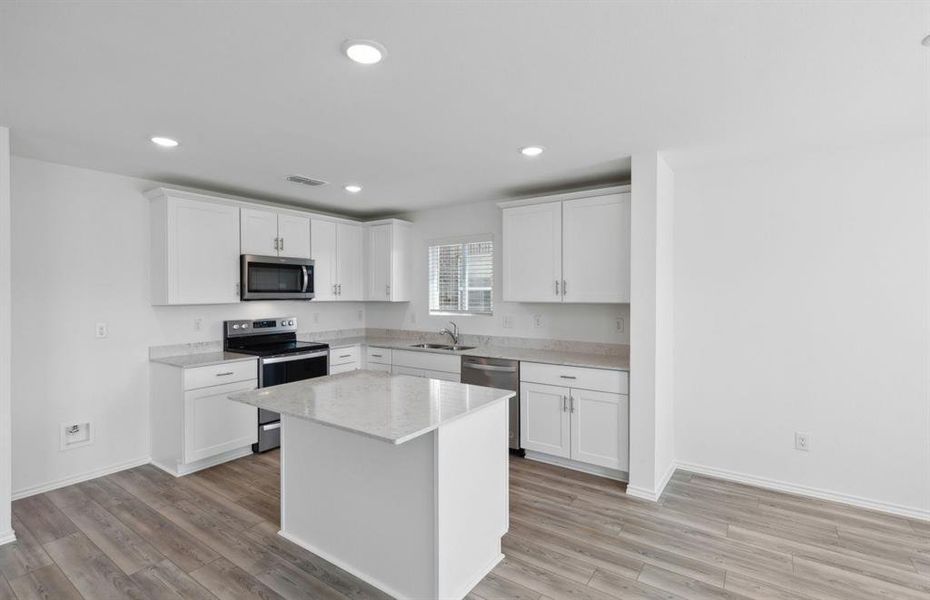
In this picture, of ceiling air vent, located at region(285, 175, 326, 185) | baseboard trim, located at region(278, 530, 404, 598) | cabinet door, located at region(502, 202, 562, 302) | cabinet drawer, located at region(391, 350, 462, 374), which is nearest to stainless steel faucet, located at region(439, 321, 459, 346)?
cabinet drawer, located at region(391, 350, 462, 374)

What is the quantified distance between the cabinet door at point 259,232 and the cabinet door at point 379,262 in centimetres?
116

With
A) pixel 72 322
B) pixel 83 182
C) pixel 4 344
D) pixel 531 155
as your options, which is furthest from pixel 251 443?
pixel 531 155

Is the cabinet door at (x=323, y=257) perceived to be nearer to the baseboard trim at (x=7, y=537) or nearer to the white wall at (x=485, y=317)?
the white wall at (x=485, y=317)

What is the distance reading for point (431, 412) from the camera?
7.00 feet

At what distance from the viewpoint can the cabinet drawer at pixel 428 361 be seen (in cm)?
430

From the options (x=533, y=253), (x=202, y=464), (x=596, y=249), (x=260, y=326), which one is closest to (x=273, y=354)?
(x=260, y=326)

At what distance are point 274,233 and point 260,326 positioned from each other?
36.1 inches

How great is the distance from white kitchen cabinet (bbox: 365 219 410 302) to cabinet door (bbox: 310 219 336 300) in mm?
470

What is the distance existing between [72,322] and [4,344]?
0.91 meters

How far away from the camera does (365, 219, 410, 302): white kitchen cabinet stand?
5.18 metres

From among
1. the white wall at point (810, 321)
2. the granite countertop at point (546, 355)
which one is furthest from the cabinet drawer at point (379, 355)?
the white wall at point (810, 321)

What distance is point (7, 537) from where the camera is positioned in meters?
2.63

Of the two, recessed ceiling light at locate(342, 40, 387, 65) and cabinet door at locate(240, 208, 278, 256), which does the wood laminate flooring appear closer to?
cabinet door at locate(240, 208, 278, 256)

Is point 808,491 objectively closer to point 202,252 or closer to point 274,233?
point 274,233
